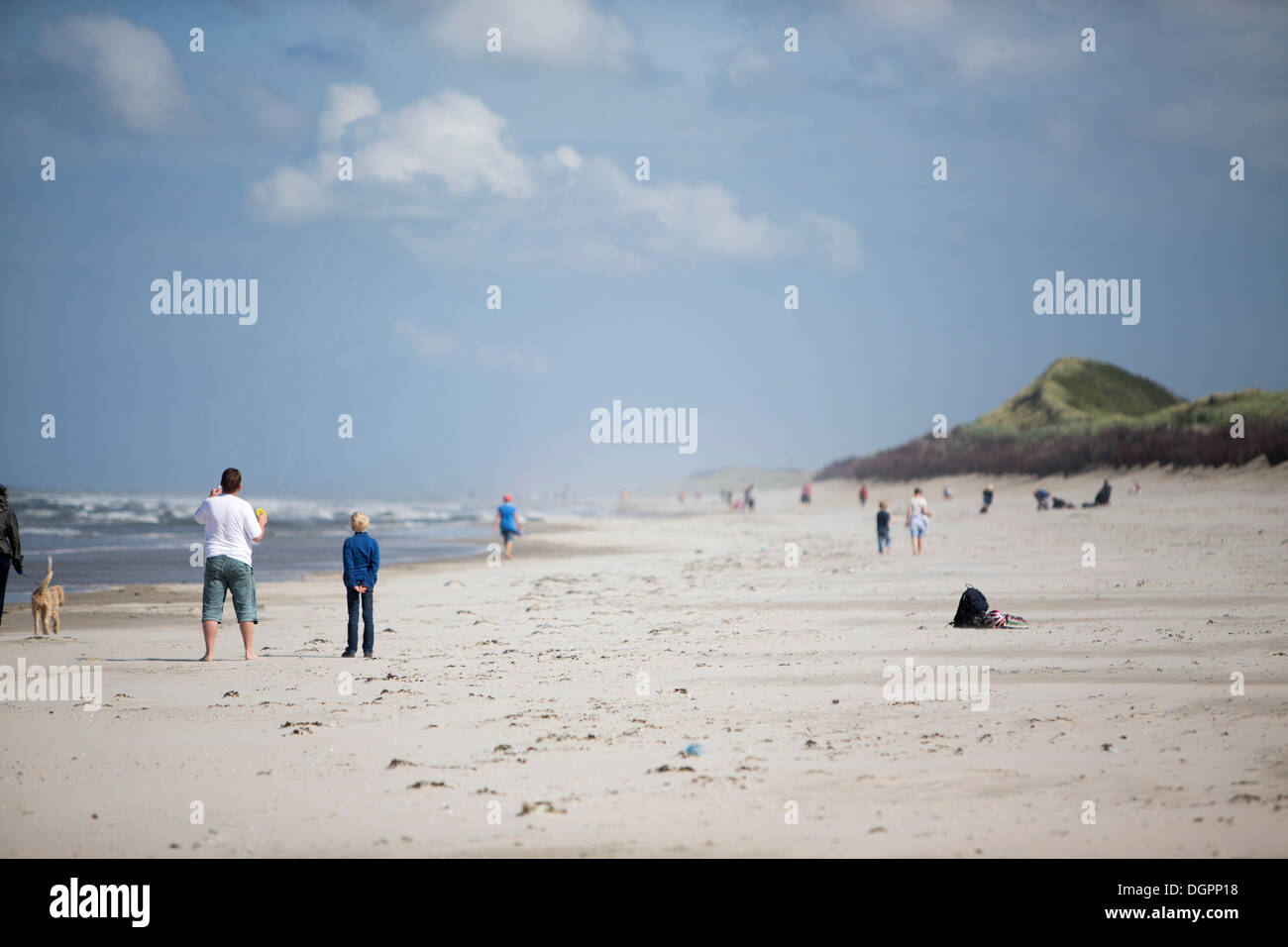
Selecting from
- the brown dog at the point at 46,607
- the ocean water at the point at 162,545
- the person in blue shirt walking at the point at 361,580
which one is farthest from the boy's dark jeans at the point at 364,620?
the ocean water at the point at 162,545

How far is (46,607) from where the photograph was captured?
1273 centimetres

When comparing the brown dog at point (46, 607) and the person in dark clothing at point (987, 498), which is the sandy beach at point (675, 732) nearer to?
the brown dog at point (46, 607)

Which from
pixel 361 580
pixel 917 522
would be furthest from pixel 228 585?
pixel 917 522

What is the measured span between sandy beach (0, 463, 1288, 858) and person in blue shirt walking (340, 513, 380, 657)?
0.43m

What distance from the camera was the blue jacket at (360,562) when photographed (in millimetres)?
10984

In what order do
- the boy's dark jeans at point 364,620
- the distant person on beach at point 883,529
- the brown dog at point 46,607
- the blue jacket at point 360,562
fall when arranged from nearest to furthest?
the boy's dark jeans at point 364,620, the blue jacket at point 360,562, the brown dog at point 46,607, the distant person on beach at point 883,529

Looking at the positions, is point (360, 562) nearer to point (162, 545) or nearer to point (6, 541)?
point (6, 541)

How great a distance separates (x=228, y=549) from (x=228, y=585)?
39 centimetres

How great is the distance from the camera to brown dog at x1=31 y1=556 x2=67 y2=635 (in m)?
12.6

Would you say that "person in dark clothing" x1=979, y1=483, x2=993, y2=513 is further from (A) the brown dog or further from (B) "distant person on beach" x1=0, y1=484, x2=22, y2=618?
(B) "distant person on beach" x1=0, y1=484, x2=22, y2=618

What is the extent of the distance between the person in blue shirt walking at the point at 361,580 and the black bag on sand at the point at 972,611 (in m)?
6.66

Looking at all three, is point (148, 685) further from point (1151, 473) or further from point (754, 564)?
point (1151, 473)

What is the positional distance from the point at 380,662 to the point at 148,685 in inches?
86.3
